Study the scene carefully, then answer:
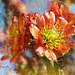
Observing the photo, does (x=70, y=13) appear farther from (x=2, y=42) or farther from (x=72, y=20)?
(x=2, y=42)

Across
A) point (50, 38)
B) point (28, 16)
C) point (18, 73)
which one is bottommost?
point (18, 73)

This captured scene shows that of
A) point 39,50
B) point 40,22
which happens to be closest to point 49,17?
point 40,22

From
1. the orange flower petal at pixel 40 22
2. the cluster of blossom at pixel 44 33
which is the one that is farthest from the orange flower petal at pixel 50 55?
the orange flower petal at pixel 40 22

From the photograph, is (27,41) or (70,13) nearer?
(27,41)

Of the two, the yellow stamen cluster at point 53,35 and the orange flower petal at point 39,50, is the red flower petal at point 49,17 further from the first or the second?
the orange flower petal at point 39,50

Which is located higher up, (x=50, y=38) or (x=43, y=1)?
(x=43, y=1)

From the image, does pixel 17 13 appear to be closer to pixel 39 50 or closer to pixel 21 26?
pixel 21 26

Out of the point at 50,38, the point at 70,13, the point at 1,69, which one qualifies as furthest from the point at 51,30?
the point at 1,69
